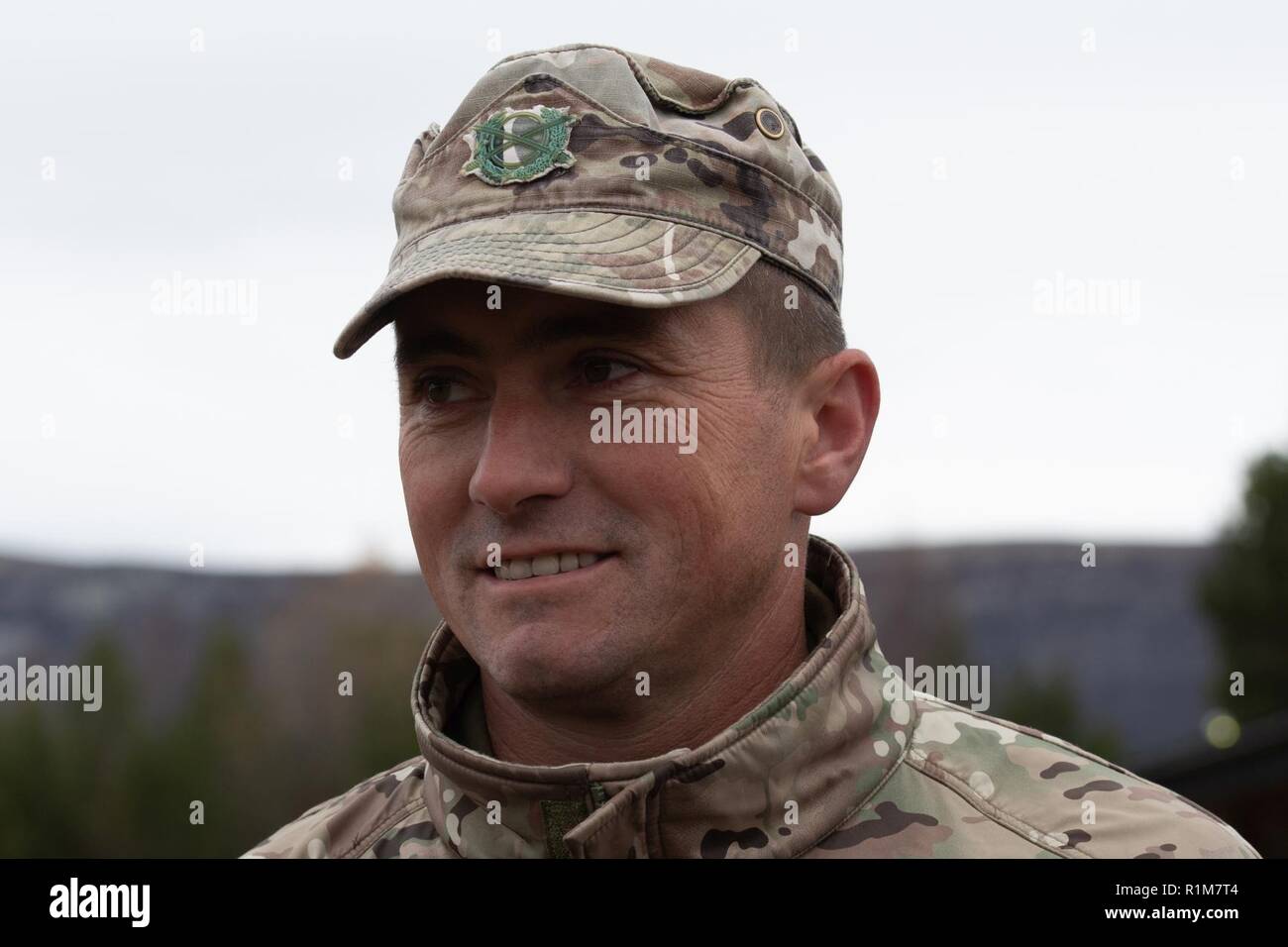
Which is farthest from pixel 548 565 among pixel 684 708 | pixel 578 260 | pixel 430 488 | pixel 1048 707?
pixel 1048 707

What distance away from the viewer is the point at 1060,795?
130 inches

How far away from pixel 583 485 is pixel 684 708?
574mm

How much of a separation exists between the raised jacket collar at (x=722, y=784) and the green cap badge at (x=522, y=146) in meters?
1.20

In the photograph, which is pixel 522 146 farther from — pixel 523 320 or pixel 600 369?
pixel 600 369

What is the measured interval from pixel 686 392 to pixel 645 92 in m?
0.71

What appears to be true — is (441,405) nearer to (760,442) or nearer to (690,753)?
(760,442)

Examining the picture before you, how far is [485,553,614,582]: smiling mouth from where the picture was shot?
10.00ft

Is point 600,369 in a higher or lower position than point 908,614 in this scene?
higher

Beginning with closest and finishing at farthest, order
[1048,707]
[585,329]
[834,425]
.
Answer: [585,329]
[834,425]
[1048,707]

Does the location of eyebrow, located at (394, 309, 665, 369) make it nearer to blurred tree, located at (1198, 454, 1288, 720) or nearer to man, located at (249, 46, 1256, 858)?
man, located at (249, 46, 1256, 858)

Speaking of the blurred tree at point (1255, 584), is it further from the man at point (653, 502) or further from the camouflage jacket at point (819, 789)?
the man at point (653, 502)

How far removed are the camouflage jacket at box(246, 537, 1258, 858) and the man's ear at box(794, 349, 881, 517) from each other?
0.80ft
